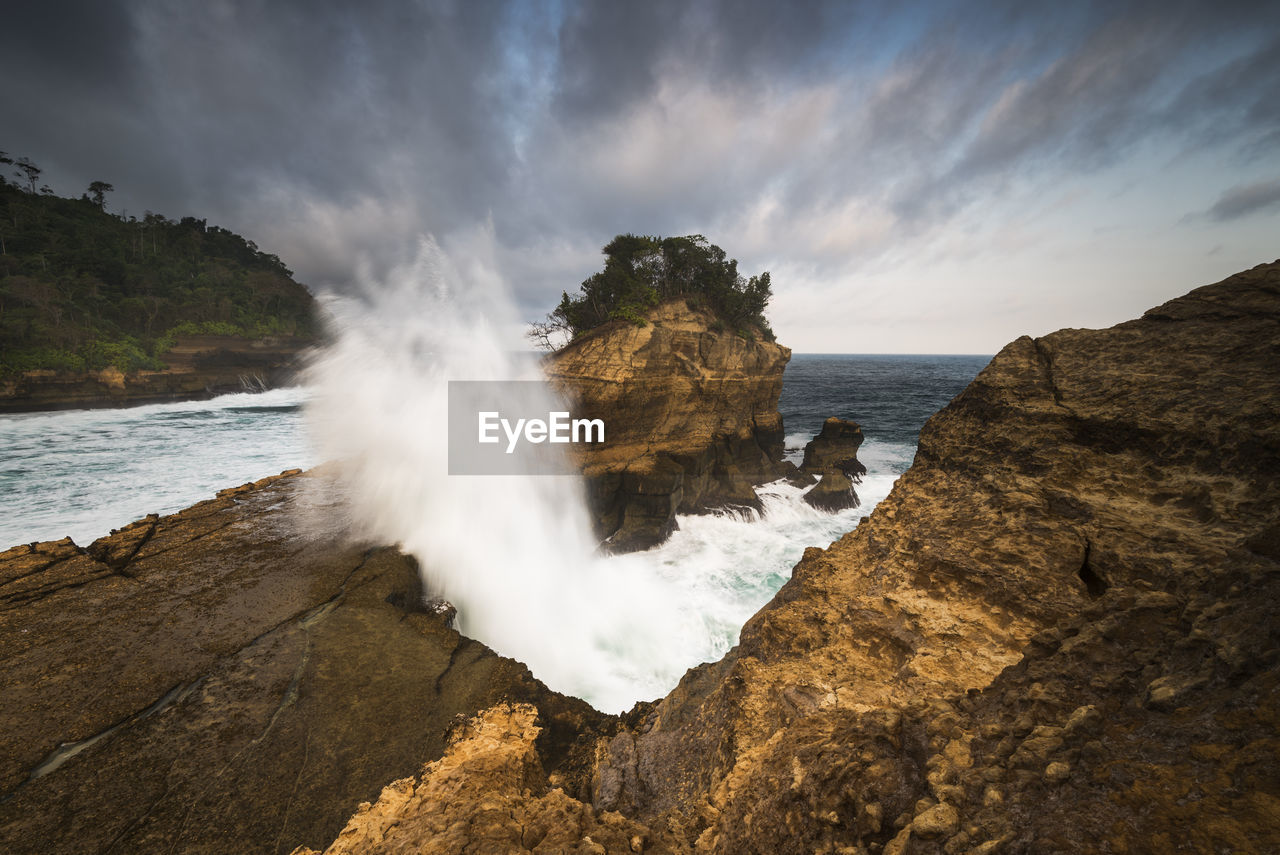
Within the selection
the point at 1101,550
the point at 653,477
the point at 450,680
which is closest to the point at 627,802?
the point at 450,680

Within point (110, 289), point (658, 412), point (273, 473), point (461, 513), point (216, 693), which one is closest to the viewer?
point (216, 693)

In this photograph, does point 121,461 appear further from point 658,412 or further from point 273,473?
point 658,412

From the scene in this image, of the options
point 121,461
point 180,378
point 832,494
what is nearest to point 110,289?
point 180,378

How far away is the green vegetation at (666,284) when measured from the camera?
13875 mm

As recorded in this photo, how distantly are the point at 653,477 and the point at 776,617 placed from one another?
894 cm

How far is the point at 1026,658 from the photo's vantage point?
183cm

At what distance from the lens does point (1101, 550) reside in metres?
2.04

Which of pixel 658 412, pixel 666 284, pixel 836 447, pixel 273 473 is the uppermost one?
pixel 666 284

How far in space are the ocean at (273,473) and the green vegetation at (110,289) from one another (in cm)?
687

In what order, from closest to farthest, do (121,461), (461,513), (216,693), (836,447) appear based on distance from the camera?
1. (216,693)
2. (461,513)
3. (121,461)
4. (836,447)

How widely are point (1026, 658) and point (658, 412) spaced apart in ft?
35.0

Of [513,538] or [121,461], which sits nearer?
[513,538]

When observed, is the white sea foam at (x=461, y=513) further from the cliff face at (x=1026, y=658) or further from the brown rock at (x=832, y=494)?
the cliff face at (x=1026, y=658)

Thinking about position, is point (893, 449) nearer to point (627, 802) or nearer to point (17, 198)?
point (627, 802)
